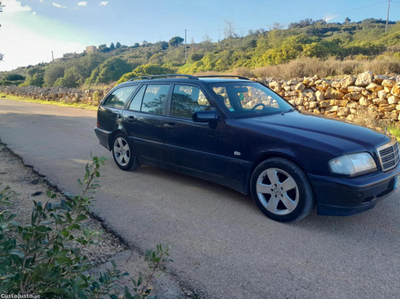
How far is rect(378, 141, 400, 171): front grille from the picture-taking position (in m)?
3.59

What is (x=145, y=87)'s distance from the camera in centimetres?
564

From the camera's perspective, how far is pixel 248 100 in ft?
15.6

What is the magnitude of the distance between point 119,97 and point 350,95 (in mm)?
6825

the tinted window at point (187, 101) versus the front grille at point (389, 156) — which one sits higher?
the tinted window at point (187, 101)

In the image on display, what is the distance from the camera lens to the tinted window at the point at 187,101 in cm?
459

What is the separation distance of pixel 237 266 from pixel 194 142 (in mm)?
2084

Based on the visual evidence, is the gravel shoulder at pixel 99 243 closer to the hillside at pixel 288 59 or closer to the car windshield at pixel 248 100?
the car windshield at pixel 248 100

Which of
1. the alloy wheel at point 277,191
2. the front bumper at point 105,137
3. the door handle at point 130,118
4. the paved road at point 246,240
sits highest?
the door handle at point 130,118

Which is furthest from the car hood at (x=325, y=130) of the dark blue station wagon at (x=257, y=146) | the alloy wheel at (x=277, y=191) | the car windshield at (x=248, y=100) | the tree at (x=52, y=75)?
the tree at (x=52, y=75)

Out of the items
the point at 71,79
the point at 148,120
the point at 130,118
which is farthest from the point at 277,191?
the point at 71,79

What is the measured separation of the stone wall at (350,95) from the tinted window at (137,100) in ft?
16.4

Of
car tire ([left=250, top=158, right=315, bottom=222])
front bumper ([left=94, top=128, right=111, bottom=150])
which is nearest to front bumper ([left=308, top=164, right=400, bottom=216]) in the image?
car tire ([left=250, top=158, right=315, bottom=222])

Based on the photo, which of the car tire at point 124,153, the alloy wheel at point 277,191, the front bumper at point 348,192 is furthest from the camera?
the car tire at point 124,153

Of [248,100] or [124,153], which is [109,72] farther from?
[248,100]
